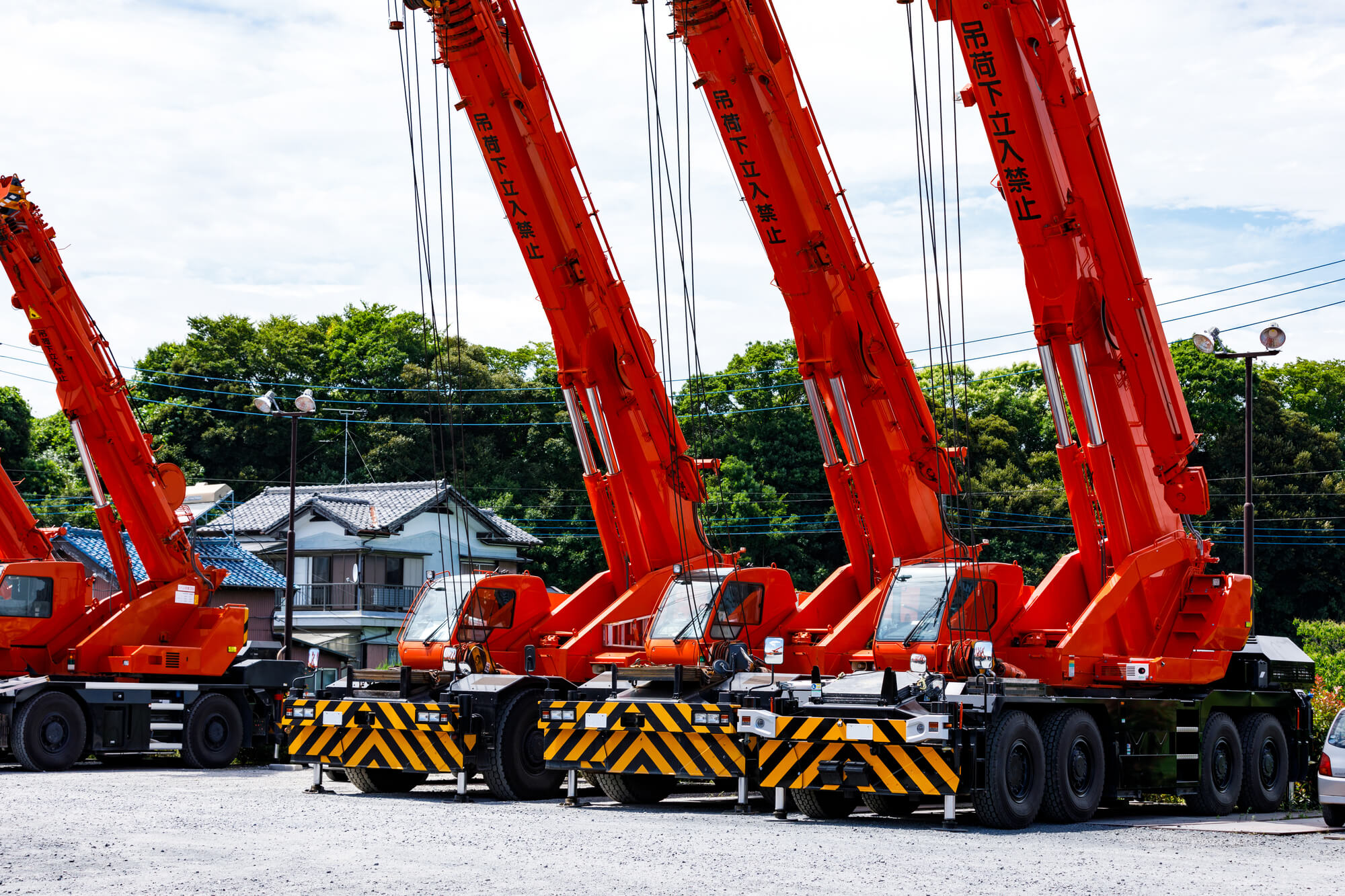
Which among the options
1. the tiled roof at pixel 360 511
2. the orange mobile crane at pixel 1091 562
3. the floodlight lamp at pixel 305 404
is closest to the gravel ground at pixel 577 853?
the orange mobile crane at pixel 1091 562

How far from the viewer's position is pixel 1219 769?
18.1 meters

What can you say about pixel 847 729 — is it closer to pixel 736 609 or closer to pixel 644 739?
pixel 644 739

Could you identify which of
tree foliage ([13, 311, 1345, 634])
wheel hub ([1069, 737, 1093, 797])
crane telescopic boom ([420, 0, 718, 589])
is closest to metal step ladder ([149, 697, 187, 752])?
crane telescopic boom ([420, 0, 718, 589])

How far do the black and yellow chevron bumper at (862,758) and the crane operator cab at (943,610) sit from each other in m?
1.87

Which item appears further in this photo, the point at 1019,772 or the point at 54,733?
the point at 54,733

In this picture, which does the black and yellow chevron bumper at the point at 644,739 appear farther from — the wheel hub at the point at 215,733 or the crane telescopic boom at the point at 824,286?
the wheel hub at the point at 215,733

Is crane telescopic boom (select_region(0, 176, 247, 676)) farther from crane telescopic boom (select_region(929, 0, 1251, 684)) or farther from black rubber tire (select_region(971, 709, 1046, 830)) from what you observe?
black rubber tire (select_region(971, 709, 1046, 830))

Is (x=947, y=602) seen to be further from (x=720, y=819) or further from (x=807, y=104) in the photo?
(x=807, y=104)

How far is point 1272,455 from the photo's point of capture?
55.6 m

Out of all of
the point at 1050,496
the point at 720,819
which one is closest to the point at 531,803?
the point at 720,819

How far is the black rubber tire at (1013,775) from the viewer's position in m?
14.8

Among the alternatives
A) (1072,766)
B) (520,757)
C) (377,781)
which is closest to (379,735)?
(377,781)

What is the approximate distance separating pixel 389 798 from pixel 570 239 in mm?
7918

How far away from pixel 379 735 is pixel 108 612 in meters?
8.53
